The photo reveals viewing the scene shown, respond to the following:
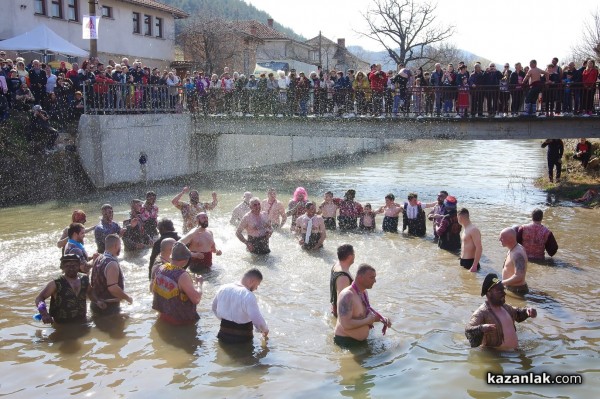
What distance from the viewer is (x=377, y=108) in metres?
22.1

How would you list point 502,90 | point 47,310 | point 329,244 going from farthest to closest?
point 502,90 → point 329,244 → point 47,310

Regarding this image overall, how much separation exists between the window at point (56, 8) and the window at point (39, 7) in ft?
2.02

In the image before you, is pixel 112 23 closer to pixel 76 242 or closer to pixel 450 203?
pixel 450 203

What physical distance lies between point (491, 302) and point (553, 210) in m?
12.1

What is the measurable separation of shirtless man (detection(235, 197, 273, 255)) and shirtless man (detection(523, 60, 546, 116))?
11.1 metres

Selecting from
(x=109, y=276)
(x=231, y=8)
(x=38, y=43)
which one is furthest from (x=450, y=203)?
(x=231, y=8)

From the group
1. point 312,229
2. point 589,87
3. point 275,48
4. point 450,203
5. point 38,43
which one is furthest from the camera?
point 275,48

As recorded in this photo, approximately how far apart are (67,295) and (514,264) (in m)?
6.68

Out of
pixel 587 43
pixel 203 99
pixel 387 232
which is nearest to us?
pixel 387 232

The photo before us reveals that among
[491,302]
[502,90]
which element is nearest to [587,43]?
[502,90]

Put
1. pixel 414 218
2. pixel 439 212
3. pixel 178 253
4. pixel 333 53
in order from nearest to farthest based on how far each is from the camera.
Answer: pixel 178 253 → pixel 439 212 → pixel 414 218 → pixel 333 53

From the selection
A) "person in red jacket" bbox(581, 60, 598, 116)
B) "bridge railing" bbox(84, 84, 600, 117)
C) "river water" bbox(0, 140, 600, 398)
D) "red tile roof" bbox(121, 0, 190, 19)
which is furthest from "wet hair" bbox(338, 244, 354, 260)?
"red tile roof" bbox(121, 0, 190, 19)

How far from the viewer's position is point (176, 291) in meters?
7.77

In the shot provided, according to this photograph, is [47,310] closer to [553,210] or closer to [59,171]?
[59,171]
